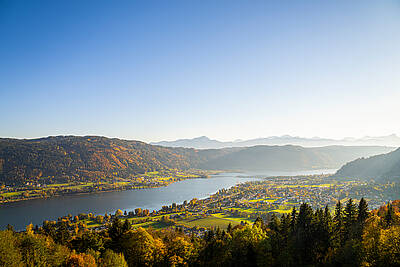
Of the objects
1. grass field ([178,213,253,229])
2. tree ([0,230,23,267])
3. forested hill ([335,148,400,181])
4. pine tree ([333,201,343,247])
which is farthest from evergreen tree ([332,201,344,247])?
forested hill ([335,148,400,181])

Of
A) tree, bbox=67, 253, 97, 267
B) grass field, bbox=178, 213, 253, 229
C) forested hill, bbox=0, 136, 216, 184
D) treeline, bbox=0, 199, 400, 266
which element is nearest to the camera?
tree, bbox=67, 253, 97, 267

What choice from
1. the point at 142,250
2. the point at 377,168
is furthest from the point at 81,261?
the point at 377,168

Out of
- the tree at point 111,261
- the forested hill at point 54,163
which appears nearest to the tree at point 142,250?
the tree at point 111,261

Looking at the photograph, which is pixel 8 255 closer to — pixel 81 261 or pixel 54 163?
pixel 81 261

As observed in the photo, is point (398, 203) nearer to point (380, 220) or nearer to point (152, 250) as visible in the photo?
point (380, 220)

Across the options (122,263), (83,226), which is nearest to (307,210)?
(122,263)

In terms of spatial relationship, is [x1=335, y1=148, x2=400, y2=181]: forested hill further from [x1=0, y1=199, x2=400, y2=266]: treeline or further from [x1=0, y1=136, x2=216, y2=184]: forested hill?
[x1=0, y1=136, x2=216, y2=184]: forested hill
